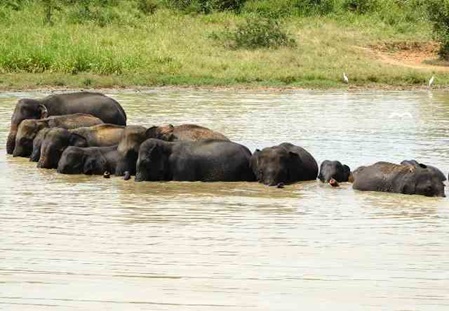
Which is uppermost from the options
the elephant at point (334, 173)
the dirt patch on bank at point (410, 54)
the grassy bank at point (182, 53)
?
the elephant at point (334, 173)

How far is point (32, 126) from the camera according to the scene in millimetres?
15406

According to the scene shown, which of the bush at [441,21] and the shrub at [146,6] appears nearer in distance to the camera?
the bush at [441,21]

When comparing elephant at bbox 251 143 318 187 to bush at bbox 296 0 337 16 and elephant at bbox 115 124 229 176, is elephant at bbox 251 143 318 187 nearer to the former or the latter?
elephant at bbox 115 124 229 176

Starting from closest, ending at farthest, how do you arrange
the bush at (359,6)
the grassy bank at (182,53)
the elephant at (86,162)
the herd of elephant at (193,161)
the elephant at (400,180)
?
the elephant at (400,180)
the herd of elephant at (193,161)
the elephant at (86,162)
the grassy bank at (182,53)
the bush at (359,6)

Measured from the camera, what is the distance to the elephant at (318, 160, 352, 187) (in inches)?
524

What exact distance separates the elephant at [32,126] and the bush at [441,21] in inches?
894

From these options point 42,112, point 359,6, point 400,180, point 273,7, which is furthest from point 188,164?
point 359,6

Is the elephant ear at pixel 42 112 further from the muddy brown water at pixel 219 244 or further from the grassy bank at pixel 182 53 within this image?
the grassy bank at pixel 182 53

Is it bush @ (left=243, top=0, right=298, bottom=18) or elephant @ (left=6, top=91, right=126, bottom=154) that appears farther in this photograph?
bush @ (left=243, top=0, right=298, bottom=18)

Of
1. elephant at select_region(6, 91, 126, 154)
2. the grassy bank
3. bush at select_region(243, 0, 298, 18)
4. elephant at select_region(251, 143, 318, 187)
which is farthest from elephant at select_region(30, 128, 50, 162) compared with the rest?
bush at select_region(243, 0, 298, 18)

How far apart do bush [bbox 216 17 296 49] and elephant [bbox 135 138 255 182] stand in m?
21.0

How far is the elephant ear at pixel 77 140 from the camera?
14.4 m

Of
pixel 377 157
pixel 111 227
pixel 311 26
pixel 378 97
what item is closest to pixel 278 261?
pixel 111 227

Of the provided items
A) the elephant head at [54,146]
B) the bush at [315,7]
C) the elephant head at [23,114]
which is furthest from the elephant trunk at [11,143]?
the bush at [315,7]
